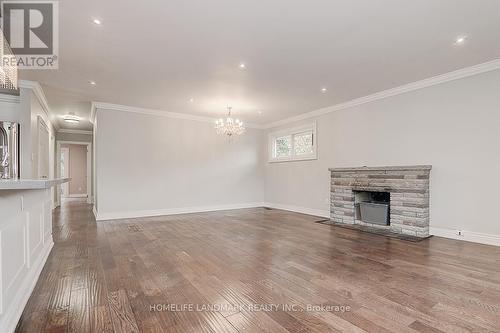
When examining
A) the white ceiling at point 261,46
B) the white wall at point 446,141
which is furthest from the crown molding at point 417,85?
the white ceiling at point 261,46

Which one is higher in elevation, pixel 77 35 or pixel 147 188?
pixel 77 35

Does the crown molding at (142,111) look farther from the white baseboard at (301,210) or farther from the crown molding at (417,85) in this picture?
the white baseboard at (301,210)

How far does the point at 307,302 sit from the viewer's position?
2.22 metres

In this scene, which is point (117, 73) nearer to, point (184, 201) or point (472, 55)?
point (184, 201)

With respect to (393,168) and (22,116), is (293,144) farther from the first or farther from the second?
(22,116)

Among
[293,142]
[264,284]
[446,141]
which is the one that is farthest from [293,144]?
[264,284]

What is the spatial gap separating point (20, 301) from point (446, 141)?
5.92 metres

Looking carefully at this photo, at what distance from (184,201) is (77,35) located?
4.83 meters

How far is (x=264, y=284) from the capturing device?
2.59 meters

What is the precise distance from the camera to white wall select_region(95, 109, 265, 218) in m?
6.15

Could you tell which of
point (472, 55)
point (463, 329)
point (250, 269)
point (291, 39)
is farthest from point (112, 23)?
point (472, 55)

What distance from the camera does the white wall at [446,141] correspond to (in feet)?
13.1

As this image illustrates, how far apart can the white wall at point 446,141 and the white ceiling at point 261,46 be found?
0.46 m

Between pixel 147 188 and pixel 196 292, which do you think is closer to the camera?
pixel 196 292
